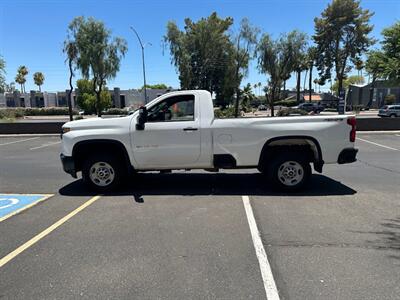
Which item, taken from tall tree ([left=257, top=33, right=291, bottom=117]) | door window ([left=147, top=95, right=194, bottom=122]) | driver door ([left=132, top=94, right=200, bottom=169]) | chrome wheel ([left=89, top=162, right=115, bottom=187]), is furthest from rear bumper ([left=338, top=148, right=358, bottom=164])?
tall tree ([left=257, top=33, right=291, bottom=117])

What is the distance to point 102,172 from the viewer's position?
7195mm

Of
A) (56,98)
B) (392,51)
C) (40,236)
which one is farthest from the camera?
(56,98)

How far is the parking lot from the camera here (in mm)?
3588

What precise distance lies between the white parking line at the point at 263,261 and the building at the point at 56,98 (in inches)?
2803

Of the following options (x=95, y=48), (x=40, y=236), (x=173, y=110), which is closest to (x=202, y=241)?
(x=40, y=236)

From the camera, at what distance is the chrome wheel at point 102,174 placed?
716 centimetres

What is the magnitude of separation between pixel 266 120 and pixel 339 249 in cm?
306

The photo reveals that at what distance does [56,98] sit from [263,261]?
97.2 meters

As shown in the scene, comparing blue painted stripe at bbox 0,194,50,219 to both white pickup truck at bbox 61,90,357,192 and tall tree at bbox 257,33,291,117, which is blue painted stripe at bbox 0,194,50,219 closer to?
white pickup truck at bbox 61,90,357,192

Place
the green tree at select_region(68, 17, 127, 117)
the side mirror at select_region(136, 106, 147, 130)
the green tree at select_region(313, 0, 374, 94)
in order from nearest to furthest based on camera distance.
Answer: the side mirror at select_region(136, 106, 147, 130) < the green tree at select_region(68, 17, 127, 117) < the green tree at select_region(313, 0, 374, 94)

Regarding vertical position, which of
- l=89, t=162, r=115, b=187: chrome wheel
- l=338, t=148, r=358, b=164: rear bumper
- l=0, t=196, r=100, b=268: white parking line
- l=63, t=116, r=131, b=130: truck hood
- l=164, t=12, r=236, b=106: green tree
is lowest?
l=0, t=196, r=100, b=268: white parking line

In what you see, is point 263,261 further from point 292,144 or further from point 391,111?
point 391,111

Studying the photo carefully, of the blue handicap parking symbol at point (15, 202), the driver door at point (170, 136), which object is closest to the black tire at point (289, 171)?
the driver door at point (170, 136)

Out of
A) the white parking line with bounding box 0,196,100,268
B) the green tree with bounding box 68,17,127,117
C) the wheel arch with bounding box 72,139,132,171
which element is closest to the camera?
the white parking line with bounding box 0,196,100,268
